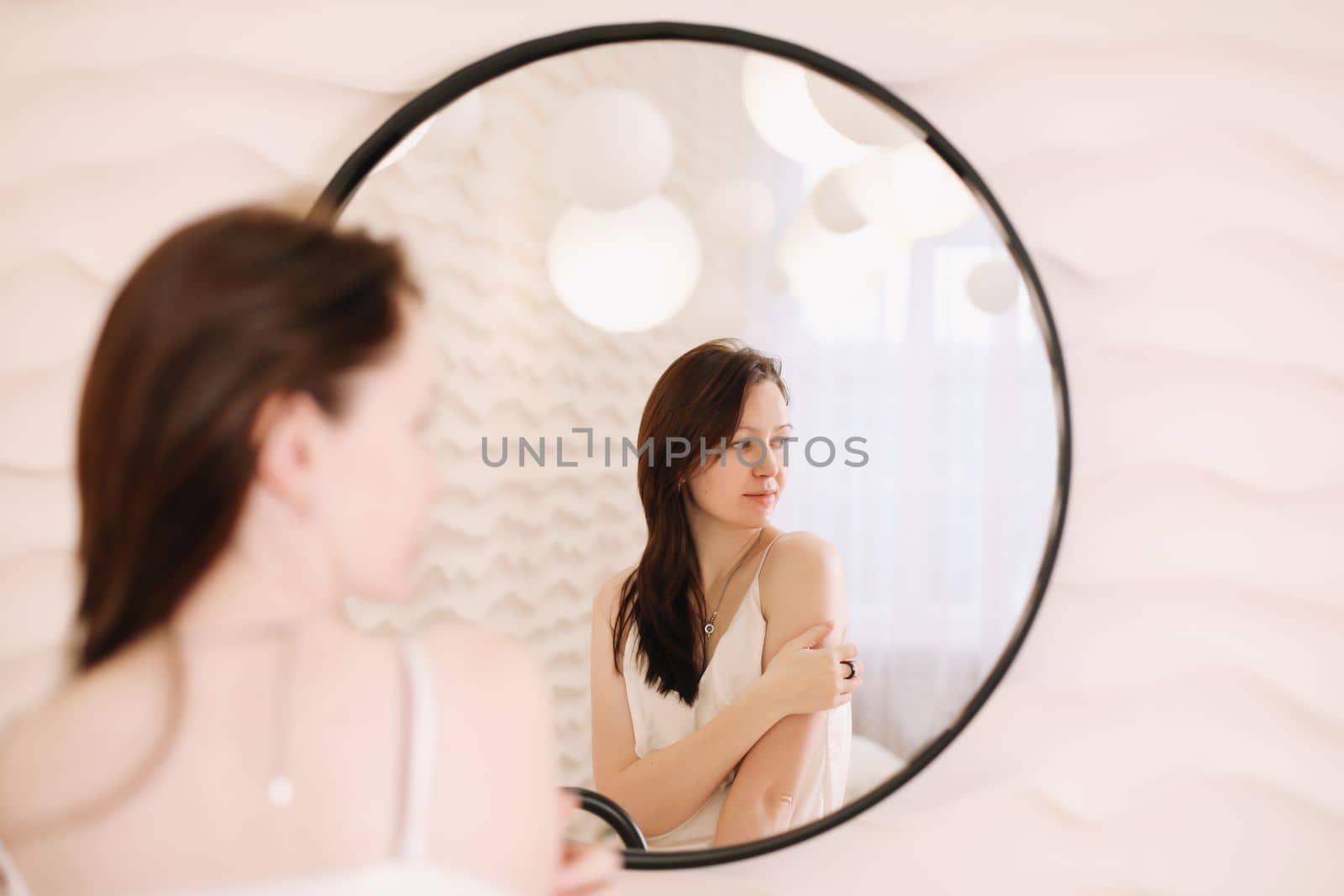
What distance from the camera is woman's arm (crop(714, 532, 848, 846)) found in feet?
2.78

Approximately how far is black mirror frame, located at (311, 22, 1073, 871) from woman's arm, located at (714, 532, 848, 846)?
0.08 ft

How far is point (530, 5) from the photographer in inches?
36.5

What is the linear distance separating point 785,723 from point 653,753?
0.12 metres

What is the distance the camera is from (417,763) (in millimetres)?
483

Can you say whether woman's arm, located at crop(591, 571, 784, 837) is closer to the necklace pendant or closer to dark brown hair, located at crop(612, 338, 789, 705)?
dark brown hair, located at crop(612, 338, 789, 705)

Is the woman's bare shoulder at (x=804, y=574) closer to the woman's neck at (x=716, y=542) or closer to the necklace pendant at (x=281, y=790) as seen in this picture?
the woman's neck at (x=716, y=542)

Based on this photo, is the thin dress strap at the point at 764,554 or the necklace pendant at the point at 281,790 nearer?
the necklace pendant at the point at 281,790

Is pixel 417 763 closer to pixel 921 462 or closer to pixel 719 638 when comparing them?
pixel 719 638

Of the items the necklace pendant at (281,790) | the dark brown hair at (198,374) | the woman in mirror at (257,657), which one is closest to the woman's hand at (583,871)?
the woman in mirror at (257,657)

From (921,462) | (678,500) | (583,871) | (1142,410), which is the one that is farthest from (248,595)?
(1142,410)

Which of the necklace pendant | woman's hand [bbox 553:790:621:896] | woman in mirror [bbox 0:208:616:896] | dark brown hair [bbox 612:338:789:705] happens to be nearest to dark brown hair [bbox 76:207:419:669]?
woman in mirror [bbox 0:208:616:896]

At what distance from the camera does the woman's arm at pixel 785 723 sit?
849mm

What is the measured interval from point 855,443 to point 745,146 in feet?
0.95

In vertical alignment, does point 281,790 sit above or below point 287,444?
below
